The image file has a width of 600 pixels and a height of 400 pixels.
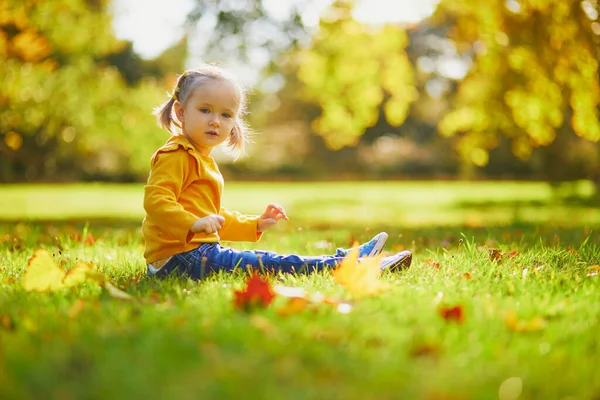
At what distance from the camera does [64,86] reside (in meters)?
9.27

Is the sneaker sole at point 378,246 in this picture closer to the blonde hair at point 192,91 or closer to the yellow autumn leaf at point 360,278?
the yellow autumn leaf at point 360,278

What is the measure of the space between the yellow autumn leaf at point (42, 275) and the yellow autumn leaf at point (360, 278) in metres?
1.12

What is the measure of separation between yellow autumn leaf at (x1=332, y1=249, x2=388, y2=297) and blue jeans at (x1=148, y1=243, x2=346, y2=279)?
0.43 m

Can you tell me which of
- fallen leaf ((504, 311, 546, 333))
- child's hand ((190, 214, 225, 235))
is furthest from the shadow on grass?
fallen leaf ((504, 311, 546, 333))

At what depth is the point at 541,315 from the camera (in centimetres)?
202

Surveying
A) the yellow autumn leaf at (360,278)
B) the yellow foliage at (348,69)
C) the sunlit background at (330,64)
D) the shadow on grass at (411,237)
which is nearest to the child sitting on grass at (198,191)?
the yellow autumn leaf at (360,278)

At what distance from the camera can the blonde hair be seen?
2.99m

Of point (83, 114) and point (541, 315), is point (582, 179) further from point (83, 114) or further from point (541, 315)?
point (541, 315)

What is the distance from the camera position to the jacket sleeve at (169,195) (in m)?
2.62

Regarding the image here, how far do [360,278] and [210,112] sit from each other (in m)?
1.22

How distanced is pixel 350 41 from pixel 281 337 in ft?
26.8

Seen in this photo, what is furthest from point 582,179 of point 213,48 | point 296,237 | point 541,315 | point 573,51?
point 541,315

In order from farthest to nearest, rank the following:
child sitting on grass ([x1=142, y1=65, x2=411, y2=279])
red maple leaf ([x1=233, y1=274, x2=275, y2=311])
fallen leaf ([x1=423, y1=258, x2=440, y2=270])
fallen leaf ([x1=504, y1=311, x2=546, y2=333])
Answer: fallen leaf ([x1=423, y1=258, x2=440, y2=270]), child sitting on grass ([x1=142, y1=65, x2=411, y2=279]), red maple leaf ([x1=233, y1=274, x2=275, y2=311]), fallen leaf ([x1=504, y1=311, x2=546, y2=333])

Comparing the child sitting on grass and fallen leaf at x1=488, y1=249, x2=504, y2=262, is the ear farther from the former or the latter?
fallen leaf at x1=488, y1=249, x2=504, y2=262
